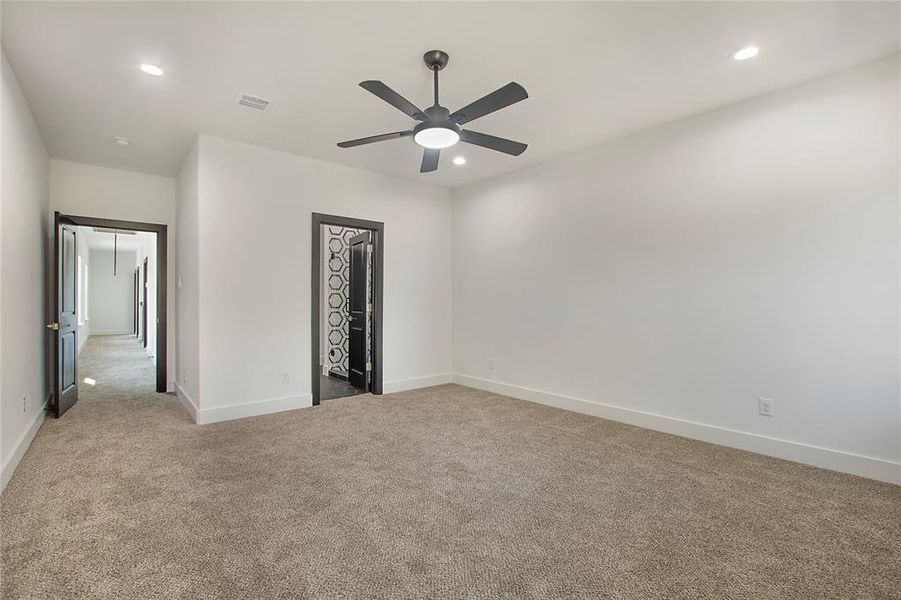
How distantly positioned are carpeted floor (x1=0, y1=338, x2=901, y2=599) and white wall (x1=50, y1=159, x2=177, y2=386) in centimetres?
244

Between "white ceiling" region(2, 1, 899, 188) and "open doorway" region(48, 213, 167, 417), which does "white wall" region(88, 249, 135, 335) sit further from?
"white ceiling" region(2, 1, 899, 188)

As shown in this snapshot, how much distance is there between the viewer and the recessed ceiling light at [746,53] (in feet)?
8.68

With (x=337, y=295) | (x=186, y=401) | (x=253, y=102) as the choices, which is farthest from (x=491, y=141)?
(x=337, y=295)

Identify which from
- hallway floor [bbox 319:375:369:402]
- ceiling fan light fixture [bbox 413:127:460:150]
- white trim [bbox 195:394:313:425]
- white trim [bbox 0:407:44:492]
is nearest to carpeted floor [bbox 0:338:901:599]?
white trim [bbox 0:407:44:492]

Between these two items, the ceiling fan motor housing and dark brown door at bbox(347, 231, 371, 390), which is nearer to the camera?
the ceiling fan motor housing

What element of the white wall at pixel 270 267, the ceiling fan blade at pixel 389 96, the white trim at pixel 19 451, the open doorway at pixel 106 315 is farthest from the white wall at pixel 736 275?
the open doorway at pixel 106 315

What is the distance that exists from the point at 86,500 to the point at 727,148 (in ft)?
16.8

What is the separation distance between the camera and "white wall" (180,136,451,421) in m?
4.13

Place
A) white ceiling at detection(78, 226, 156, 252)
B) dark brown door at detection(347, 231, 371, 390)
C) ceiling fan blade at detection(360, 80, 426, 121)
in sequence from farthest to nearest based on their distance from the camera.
Answer: 1. white ceiling at detection(78, 226, 156, 252)
2. dark brown door at detection(347, 231, 371, 390)
3. ceiling fan blade at detection(360, 80, 426, 121)

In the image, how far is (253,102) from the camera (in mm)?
3383

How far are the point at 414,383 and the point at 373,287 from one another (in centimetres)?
139

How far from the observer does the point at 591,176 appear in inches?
174

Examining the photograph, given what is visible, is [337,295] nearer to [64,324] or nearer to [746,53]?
[64,324]

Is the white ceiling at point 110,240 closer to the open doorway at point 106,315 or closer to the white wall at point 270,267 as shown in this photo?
the open doorway at point 106,315
